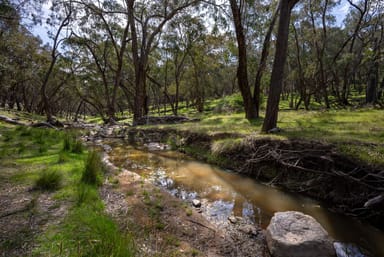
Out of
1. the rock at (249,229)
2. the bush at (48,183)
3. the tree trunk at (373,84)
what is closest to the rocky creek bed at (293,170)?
the rock at (249,229)

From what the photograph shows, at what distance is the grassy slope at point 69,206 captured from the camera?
1934mm

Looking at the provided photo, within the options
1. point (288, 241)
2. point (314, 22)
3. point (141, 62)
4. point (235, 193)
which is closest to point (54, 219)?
point (288, 241)

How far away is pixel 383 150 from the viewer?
3674mm

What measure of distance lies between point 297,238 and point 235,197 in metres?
1.84

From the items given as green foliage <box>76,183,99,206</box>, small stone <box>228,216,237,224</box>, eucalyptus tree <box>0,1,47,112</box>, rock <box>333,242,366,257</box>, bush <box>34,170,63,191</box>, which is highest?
eucalyptus tree <box>0,1,47,112</box>

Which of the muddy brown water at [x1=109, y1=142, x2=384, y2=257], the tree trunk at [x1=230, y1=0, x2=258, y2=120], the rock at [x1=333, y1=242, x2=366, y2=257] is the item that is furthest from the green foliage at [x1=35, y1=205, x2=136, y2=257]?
the tree trunk at [x1=230, y1=0, x2=258, y2=120]

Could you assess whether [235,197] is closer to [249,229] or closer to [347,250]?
[249,229]

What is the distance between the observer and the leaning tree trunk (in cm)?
589

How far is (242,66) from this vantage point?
8.80m

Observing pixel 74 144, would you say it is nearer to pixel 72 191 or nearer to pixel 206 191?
pixel 72 191

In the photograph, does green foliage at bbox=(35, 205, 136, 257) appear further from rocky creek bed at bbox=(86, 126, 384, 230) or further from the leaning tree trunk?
the leaning tree trunk

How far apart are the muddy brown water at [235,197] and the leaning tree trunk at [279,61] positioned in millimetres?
2107

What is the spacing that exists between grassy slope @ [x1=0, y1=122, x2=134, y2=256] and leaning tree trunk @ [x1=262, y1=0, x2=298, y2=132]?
16.4ft

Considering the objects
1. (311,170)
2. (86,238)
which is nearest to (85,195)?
(86,238)
